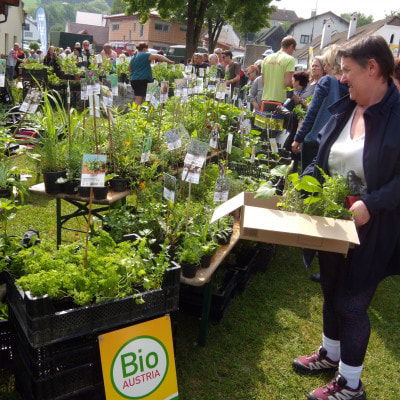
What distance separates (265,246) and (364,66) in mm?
1994

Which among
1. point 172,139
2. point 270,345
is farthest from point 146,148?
point 270,345

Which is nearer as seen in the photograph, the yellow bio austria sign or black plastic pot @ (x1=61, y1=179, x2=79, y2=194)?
the yellow bio austria sign

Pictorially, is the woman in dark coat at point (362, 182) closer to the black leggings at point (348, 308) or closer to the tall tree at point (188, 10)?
the black leggings at point (348, 308)

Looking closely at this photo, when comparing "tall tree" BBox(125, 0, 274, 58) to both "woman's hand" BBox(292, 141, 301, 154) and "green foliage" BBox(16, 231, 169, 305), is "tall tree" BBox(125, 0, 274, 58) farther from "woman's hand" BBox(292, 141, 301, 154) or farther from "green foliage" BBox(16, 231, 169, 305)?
"green foliage" BBox(16, 231, 169, 305)

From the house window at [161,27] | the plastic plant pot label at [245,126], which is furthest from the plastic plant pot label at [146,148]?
the house window at [161,27]

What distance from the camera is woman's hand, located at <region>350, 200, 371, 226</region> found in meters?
1.83

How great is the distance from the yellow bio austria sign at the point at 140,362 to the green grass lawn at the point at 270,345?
386 millimetres

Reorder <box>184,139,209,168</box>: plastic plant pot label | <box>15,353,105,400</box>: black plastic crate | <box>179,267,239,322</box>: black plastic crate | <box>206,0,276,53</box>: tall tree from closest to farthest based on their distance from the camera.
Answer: <box>15,353,105,400</box>: black plastic crate → <box>184,139,209,168</box>: plastic plant pot label → <box>179,267,239,322</box>: black plastic crate → <box>206,0,276,53</box>: tall tree

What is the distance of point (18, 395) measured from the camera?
207 centimetres

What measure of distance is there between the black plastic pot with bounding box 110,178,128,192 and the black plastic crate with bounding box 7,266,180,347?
1.23 metres

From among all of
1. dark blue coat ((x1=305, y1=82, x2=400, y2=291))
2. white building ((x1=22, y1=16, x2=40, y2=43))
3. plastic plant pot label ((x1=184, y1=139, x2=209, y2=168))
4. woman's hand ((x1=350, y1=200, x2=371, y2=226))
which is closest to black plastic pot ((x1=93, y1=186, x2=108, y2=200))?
plastic plant pot label ((x1=184, y1=139, x2=209, y2=168))

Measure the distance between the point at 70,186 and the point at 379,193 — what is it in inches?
77.5

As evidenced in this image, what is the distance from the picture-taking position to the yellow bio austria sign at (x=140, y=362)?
1762 millimetres

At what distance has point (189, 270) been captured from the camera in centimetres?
229
